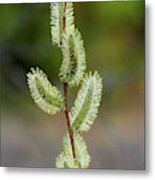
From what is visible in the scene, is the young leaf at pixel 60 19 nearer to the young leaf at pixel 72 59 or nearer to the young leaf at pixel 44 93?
the young leaf at pixel 72 59

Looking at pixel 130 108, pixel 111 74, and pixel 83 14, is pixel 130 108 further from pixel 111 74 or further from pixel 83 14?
pixel 83 14

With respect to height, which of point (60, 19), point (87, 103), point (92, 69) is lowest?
point (87, 103)

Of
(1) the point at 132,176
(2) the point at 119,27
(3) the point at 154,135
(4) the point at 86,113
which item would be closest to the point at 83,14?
(2) the point at 119,27

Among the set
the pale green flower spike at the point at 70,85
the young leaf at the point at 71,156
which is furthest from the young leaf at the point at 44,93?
the young leaf at the point at 71,156

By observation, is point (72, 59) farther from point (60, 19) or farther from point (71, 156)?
point (71, 156)

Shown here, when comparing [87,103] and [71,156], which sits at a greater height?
[87,103]

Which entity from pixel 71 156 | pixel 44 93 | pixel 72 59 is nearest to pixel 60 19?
pixel 72 59

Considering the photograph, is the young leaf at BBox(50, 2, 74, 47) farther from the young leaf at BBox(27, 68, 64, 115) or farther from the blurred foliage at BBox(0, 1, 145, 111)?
the young leaf at BBox(27, 68, 64, 115)
